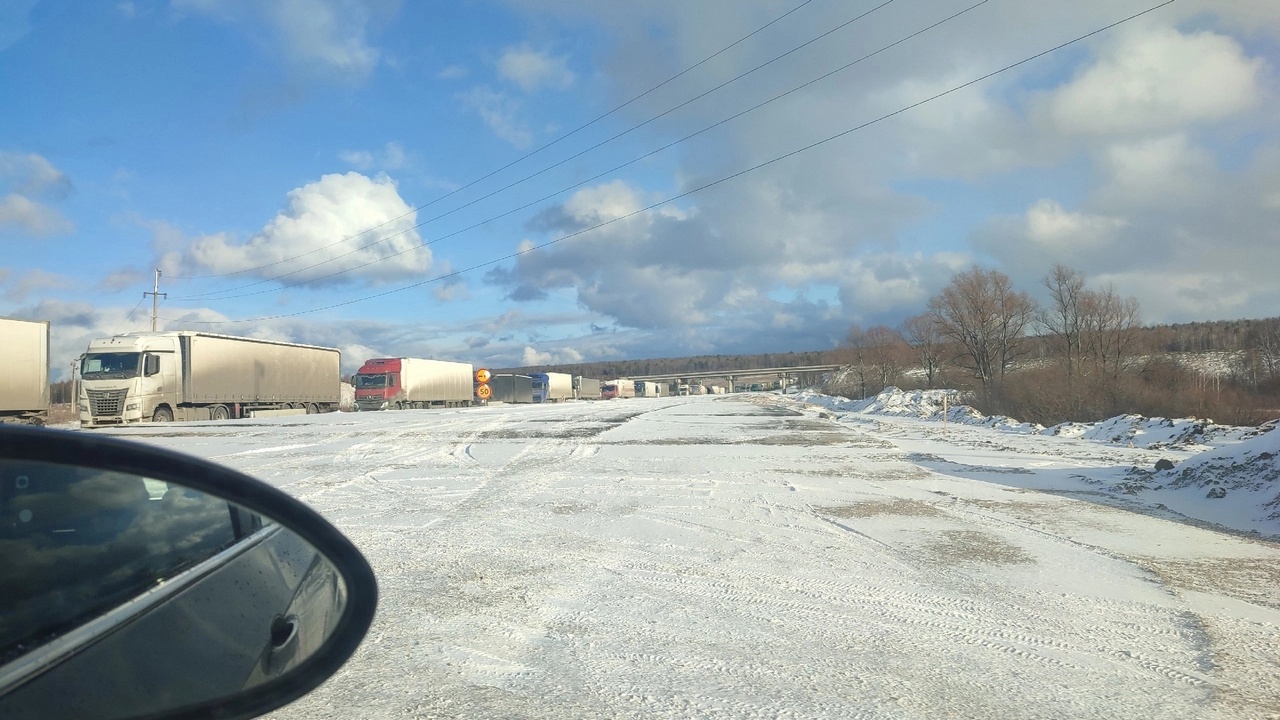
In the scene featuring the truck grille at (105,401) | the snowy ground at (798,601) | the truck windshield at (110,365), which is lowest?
the snowy ground at (798,601)

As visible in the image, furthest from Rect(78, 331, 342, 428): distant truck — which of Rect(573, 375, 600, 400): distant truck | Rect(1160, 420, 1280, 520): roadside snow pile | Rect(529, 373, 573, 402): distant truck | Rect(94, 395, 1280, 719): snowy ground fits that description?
Rect(573, 375, 600, 400): distant truck

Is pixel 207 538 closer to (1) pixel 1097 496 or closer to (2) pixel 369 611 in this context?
(2) pixel 369 611

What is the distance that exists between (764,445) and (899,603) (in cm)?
1465

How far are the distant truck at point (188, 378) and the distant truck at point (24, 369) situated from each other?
407cm

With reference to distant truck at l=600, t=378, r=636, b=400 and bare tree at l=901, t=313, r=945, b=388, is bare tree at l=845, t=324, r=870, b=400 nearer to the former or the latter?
Answer: bare tree at l=901, t=313, r=945, b=388

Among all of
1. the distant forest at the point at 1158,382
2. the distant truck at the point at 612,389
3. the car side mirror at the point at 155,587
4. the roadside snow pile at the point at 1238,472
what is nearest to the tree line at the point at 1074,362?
the distant forest at the point at 1158,382

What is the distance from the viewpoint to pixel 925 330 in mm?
78375

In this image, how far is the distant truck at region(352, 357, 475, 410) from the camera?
54094 mm

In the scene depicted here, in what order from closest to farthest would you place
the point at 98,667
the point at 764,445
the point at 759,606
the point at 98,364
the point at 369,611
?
the point at 98,667 < the point at 369,611 < the point at 759,606 < the point at 764,445 < the point at 98,364

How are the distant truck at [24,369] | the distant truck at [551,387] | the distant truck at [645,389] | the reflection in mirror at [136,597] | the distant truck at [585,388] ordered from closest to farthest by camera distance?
the reflection in mirror at [136,597] < the distant truck at [24,369] < the distant truck at [551,387] < the distant truck at [585,388] < the distant truck at [645,389]

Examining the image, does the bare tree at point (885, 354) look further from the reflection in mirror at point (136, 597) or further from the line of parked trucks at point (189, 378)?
the reflection in mirror at point (136, 597)

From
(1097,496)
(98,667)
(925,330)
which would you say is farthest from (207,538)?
(925,330)

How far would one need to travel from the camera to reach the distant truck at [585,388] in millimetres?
106381

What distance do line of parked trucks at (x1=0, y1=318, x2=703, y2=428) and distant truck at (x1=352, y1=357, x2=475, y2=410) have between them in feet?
0.24
